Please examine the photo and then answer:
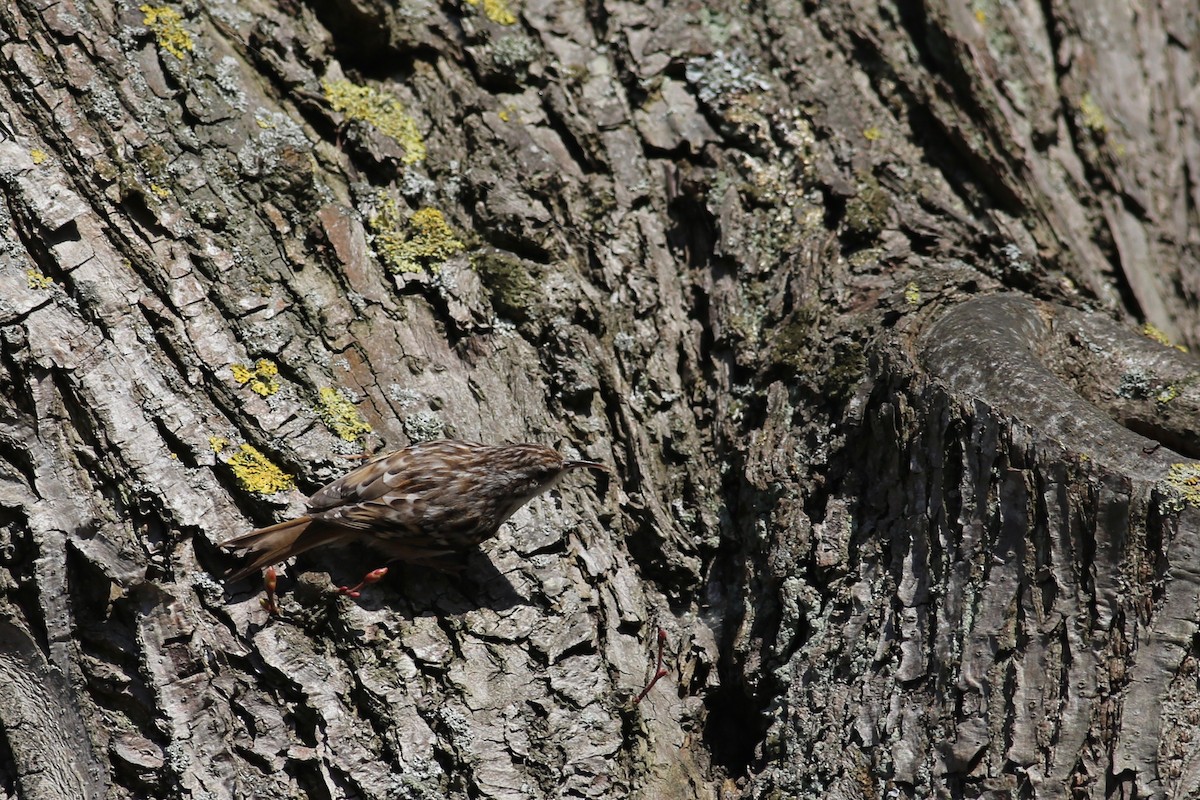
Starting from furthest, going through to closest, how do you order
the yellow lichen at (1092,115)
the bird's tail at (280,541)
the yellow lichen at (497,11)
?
the yellow lichen at (1092,115), the yellow lichen at (497,11), the bird's tail at (280,541)

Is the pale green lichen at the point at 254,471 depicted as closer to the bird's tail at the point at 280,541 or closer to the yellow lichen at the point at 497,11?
the bird's tail at the point at 280,541

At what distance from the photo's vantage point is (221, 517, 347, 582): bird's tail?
9.80 ft

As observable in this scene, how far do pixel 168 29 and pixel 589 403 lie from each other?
1988 millimetres

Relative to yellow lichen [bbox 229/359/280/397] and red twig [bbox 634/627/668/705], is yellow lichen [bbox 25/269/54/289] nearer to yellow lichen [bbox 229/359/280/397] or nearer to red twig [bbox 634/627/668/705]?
yellow lichen [bbox 229/359/280/397]

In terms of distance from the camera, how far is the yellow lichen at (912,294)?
3590 mm

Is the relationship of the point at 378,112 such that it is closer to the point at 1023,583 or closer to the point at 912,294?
the point at 912,294

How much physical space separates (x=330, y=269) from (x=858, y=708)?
7.33ft

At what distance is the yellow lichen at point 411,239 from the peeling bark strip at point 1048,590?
69.8 inches

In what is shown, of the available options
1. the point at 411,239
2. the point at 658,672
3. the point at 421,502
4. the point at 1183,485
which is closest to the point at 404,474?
the point at 421,502

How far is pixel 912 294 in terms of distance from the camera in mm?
3625

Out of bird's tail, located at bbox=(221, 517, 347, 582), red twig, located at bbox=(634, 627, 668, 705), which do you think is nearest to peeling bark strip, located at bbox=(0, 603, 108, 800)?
bird's tail, located at bbox=(221, 517, 347, 582)

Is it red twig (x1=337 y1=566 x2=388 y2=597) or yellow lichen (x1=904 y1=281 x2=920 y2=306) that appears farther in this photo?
yellow lichen (x1=904 y1=281 x2=920 y2=306)

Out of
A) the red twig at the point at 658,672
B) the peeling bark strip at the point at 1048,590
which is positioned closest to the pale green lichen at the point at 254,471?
the red twig at the point at 658,672

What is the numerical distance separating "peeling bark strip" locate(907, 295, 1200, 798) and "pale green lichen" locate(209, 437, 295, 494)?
1925 millimetres
